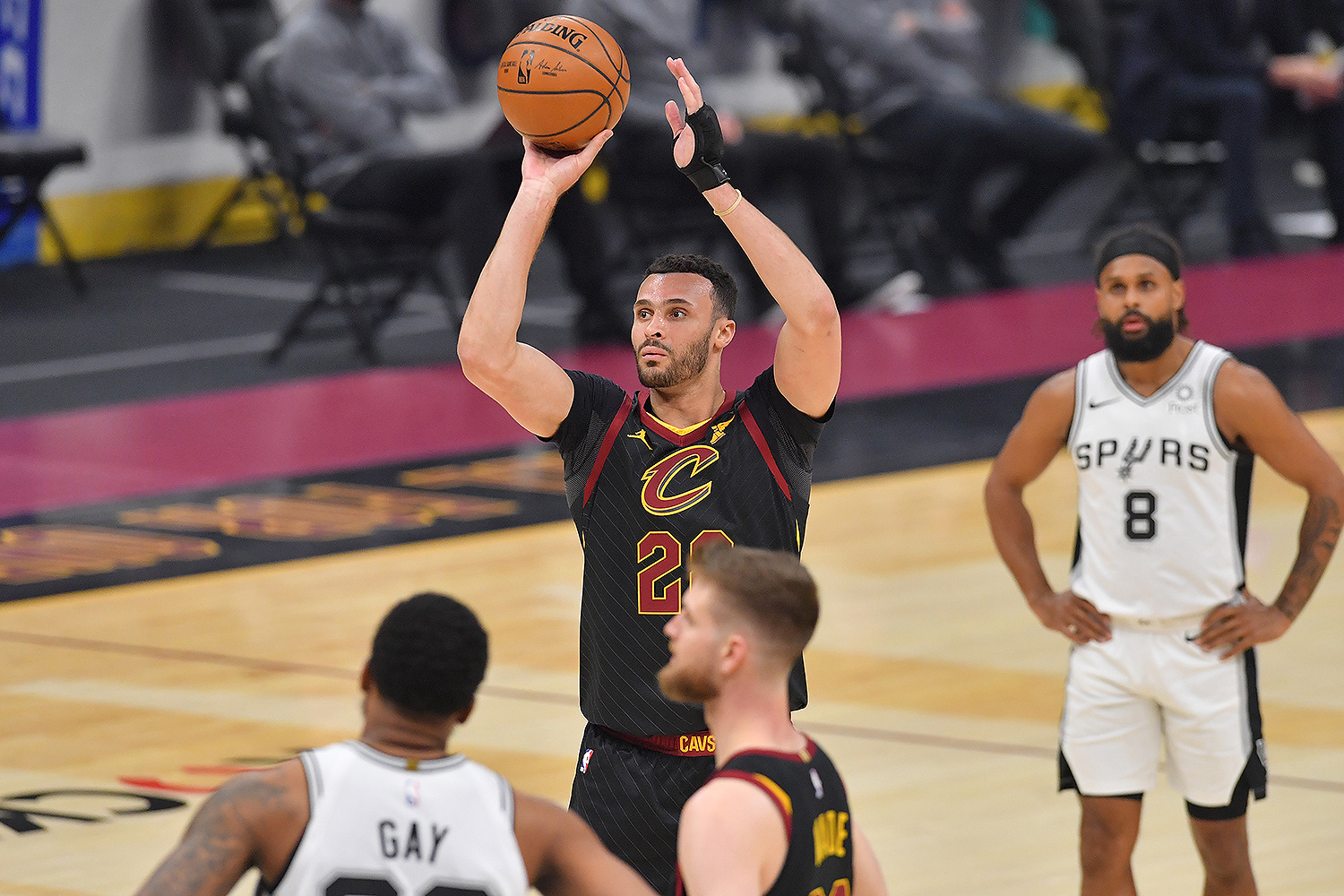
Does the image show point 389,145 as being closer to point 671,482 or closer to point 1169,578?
point 1169,578

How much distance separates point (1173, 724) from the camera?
5.39 metres

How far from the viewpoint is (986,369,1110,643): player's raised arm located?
548cm

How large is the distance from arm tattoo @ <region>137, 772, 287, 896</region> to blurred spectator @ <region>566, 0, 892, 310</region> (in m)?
9.27

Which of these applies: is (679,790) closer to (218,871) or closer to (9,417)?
(218,871)

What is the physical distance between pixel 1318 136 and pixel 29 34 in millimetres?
8950

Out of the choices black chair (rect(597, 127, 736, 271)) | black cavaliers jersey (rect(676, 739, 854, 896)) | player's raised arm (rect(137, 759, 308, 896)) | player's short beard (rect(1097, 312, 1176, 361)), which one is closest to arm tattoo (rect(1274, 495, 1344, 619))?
player's short beard (rect(1097, 312, 1176, 361))

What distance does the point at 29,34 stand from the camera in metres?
15.8

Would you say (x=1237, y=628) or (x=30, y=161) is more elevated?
(x=30, y=161)

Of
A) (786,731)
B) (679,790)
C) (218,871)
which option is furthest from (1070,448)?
(218,871)

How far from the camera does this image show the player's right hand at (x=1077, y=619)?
17.9 ft

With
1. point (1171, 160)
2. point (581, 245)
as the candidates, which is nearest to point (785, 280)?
point (581, 245)

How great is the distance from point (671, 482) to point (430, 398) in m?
8.01

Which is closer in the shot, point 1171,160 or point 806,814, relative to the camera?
point 806,814

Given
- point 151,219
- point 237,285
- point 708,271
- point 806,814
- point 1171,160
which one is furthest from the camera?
point 151,219
